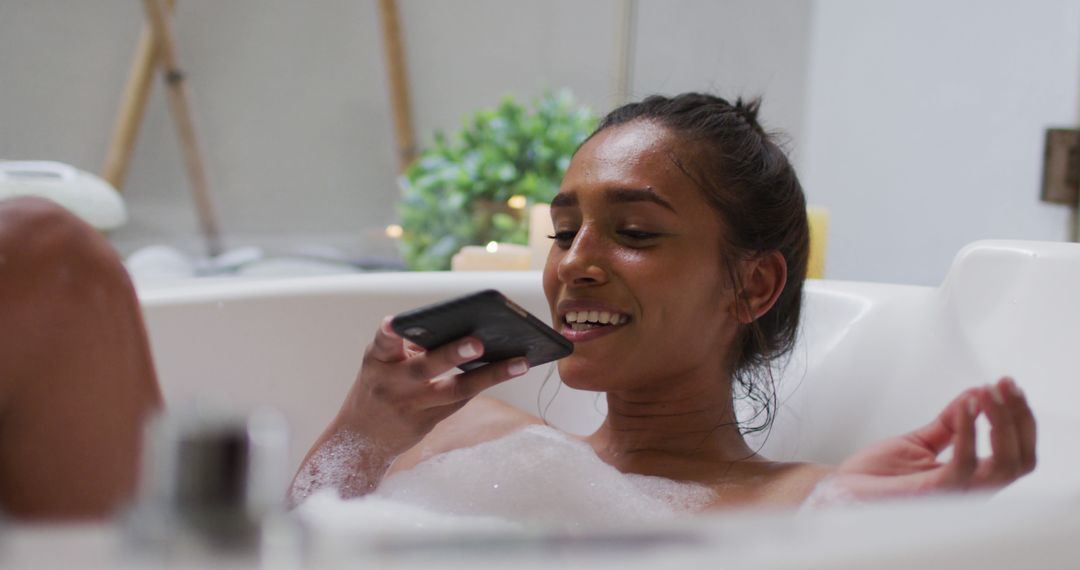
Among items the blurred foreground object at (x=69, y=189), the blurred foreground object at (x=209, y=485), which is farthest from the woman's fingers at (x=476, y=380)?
the blurred foreground object at (x=69, y=189)

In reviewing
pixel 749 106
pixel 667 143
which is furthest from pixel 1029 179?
pixel 667 143

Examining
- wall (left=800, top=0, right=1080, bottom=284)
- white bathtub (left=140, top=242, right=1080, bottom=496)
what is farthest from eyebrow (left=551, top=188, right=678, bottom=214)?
wall (left=800, top=0, right=1080, bottom=284)

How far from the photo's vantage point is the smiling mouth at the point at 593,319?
927 millimetres

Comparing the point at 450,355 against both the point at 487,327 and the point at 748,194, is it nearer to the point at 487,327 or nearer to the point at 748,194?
the point at 487,327

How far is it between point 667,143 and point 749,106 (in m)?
0.14

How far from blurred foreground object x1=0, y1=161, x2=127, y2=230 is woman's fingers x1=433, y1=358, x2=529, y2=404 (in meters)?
0.77

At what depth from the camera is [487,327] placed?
2.47ft

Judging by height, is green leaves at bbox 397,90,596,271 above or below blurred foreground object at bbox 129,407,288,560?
below

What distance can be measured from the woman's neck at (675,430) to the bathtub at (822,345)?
0.10m

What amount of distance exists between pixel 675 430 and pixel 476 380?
0.24 m

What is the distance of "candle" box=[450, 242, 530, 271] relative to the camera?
1.84 metres

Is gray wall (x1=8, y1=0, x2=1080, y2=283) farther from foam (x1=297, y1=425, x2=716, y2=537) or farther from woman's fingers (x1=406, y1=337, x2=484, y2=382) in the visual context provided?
woman's fingers (x1=406, y1=337, x2=484, y2=382)

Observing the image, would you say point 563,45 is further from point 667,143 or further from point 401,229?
point 667,143

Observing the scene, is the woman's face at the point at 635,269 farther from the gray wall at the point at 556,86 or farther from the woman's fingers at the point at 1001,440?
the gray wall at the point at 556,86
